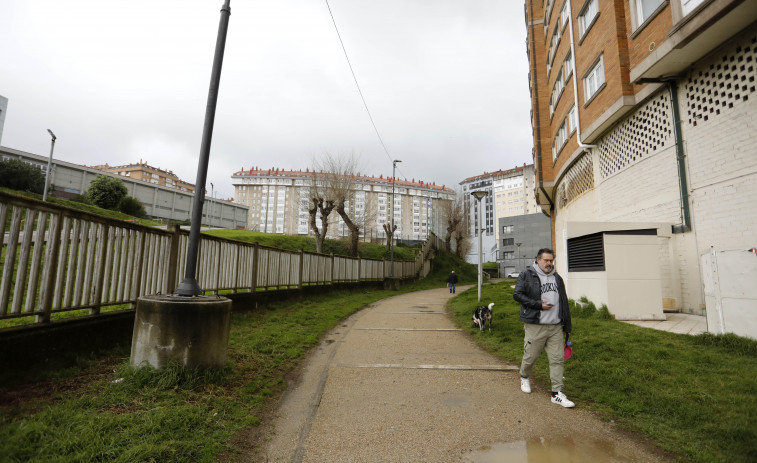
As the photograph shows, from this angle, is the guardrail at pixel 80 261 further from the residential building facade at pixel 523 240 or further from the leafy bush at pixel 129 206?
the residential building facade at pixel 523 240

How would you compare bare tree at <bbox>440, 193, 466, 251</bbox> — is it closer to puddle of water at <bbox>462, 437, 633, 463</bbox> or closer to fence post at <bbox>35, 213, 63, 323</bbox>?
puddle of water at <bbox>462, 437, 633, 463</bbox>

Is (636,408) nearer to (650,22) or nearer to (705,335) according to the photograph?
(705,335)

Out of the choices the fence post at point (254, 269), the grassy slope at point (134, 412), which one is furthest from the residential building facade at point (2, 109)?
the grassy slope at point (134, 412)

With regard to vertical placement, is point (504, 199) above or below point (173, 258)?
above

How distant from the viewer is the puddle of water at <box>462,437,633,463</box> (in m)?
2.81

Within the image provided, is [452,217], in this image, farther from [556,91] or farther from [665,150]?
[665,150]

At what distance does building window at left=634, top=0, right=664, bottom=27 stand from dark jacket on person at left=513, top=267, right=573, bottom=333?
379 inches

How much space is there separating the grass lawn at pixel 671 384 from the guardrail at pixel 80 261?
572cm

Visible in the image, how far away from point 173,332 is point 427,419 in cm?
275

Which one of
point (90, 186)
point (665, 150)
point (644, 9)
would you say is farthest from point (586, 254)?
point (90, 186)

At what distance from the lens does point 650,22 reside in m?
9.63

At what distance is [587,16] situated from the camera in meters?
14.0

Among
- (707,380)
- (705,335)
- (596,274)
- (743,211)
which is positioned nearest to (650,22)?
(743,211)

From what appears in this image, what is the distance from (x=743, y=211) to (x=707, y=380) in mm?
4701
